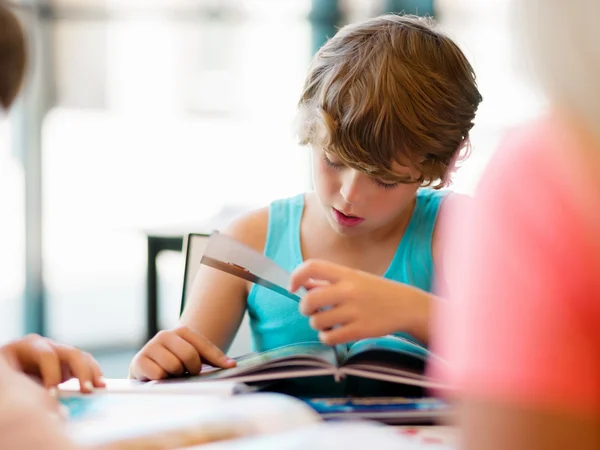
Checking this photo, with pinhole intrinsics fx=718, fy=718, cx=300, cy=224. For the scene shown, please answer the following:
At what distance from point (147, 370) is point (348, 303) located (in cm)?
24

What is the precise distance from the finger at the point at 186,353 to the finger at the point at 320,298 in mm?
147

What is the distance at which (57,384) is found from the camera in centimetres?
74

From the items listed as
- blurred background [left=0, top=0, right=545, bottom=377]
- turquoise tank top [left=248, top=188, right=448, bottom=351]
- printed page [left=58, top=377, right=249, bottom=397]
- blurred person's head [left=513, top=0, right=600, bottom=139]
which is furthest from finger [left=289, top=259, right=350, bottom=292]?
blurred background [left=0, top=0, right=545, bottom=377]

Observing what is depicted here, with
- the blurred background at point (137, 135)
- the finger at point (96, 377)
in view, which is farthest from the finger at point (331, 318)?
the blurred background at point (137, 135)

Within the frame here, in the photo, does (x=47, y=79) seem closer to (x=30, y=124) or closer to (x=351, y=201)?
(x=30, y=124)

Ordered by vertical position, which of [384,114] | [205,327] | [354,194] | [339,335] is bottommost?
[205,327]

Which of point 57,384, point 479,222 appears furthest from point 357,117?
point 479,222

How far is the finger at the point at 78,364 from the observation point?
0.74 metres

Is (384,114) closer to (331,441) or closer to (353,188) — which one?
(353,188)

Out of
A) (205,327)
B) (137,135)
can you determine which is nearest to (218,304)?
(205,327)

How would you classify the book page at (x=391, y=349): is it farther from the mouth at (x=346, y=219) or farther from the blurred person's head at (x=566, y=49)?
the blurred person's head at (x=566, y=49)

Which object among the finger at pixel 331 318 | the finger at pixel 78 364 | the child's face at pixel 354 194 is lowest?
the finger at pixel 78 364

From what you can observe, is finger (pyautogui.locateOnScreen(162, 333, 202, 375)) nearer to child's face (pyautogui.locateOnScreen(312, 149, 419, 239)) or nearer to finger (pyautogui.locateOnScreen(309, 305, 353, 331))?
finger (pyautogui.locateOnScreen(309, 305, 353, 331))

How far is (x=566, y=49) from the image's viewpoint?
32 centimetres
